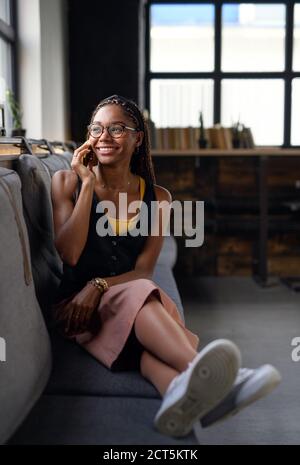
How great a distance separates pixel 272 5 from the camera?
200 inches

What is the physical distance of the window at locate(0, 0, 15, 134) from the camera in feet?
11.6

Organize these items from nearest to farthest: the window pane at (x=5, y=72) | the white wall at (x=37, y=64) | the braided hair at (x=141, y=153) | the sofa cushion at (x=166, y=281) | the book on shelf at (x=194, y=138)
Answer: the braided hair at (x=141, y=153), the sofa cushion at (x=166, y=281), the window pane at (x=5, y=72), the white wall at (x=37, y=64), the book on shelf at (x=194, y=138)

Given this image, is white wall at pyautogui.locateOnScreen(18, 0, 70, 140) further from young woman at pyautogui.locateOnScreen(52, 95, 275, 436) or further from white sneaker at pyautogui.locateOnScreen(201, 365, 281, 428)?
white sneaker at pyautogui.locateOnScreen(201, 365, 281, 428)

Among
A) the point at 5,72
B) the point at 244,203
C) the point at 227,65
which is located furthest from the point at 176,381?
the point at 227,65

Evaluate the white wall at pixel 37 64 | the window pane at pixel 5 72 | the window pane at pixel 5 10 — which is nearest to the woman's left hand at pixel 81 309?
the window pane at pixel 5 72

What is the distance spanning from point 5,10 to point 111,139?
231cm

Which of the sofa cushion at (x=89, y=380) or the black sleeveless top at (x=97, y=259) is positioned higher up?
the black sleeveless top at (x=97, y=259)

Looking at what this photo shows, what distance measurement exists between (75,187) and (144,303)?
1.71ft

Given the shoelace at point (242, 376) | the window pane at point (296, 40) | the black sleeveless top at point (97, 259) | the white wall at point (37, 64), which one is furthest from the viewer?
the window pane at point (296, 40)

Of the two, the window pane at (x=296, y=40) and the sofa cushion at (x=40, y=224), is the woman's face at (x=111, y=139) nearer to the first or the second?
the sofa cushion at (x=40, y=224)

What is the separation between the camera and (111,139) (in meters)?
1.86

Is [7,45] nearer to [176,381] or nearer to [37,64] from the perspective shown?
[37,64]

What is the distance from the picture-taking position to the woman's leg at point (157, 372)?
4.54 feet

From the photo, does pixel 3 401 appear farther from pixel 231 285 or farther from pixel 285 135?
pixel 285 135
